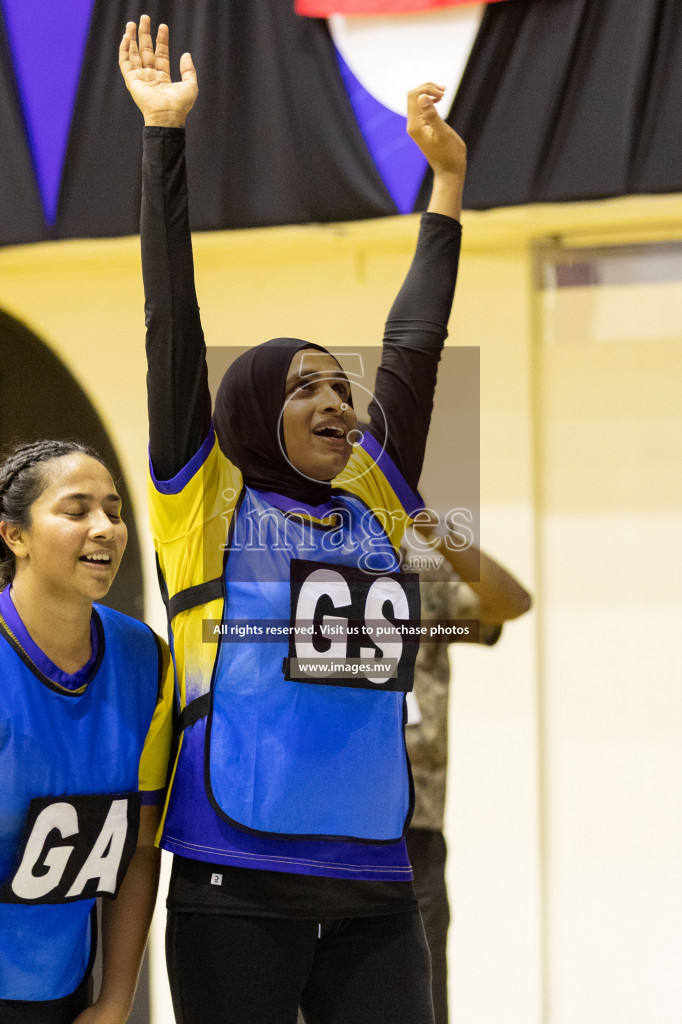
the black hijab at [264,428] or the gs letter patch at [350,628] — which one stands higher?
the black hijab at [264,428]

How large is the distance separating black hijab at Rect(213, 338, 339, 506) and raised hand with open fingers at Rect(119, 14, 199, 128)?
1.17 feet

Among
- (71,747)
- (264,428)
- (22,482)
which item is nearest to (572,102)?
(264,428)

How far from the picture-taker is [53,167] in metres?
2.26

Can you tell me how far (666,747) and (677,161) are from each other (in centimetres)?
139

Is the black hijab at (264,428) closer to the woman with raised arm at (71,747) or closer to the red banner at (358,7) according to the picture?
the woman with raised arm at (71,747)

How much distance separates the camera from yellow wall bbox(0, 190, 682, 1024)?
8.33ft

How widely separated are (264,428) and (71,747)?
517 mm

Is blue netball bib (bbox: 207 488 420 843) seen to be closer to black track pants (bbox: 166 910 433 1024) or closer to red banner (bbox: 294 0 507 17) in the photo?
black track pants (bbox: 166 910 433 1024)

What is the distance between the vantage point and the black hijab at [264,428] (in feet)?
4.91

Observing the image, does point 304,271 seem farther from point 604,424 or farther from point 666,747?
point 666,747

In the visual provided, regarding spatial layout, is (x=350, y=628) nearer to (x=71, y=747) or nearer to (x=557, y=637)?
(x=71, y=747)

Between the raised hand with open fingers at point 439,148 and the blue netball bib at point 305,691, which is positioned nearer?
the blue netball bib at point 305,691

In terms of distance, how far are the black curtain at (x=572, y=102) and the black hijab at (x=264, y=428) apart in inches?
32.2

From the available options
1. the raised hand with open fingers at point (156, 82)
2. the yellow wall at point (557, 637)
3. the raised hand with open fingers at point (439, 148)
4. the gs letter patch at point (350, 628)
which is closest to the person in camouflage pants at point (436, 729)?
the yellow wall at point (557, 637)
